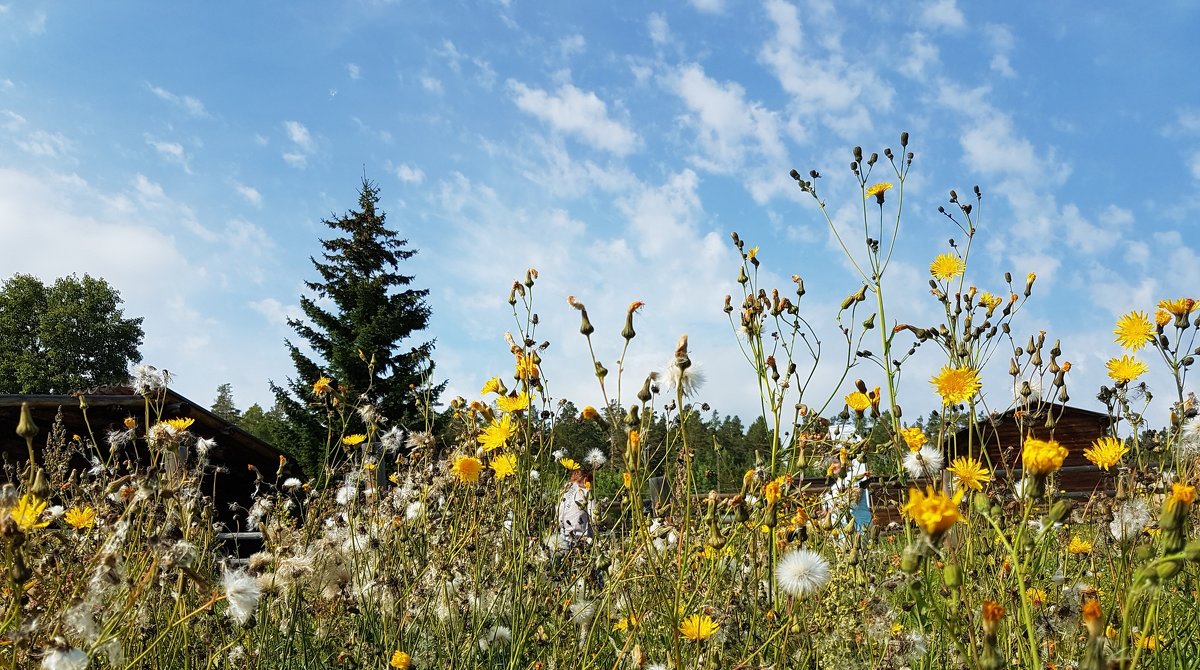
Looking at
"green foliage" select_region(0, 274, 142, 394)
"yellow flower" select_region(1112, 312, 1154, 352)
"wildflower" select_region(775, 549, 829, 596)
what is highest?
"green foliage" select_region(0, 274, 142, 394)

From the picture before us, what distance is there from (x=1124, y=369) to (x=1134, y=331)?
165 millimetres

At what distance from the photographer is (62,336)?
36312mm

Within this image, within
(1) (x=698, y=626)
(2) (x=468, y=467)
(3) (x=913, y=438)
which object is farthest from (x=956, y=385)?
(2) (x=468, y=467)

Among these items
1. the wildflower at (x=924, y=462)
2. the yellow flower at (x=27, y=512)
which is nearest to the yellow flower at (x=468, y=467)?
the yellow flower at (x=27, y=512)

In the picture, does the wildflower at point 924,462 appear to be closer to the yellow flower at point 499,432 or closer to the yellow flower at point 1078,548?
the yellow flower at point 1078,548

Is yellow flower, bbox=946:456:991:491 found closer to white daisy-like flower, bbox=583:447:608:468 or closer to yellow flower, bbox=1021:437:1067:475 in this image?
yellow flower, bbox=1021:437:1067:475

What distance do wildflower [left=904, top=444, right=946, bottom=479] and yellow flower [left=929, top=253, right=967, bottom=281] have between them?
80 centimetres

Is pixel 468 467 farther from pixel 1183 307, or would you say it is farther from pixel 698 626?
pixel 1183 307

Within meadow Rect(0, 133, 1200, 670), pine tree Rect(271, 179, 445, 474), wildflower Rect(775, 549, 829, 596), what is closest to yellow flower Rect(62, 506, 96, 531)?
meadow Rect(0, 133, 1200, 670)

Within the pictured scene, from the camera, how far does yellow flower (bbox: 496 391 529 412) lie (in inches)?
87.1

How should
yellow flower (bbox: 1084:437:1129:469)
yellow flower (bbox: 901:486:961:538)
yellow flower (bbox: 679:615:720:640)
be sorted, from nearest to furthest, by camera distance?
yellow flower (bbox: 901:486:961:538)
yellow flower (bbox: 679:615:720:640)
yellow flower (bbox: 1084:437:1129:469)

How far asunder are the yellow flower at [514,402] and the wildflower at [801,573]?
0.77m

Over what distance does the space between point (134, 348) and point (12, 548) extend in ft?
140

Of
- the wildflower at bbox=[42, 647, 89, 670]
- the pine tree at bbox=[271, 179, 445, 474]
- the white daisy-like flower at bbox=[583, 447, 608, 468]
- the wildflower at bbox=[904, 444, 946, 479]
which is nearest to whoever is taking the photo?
the wildflower at bbox=[42, 647, 89, 670]
